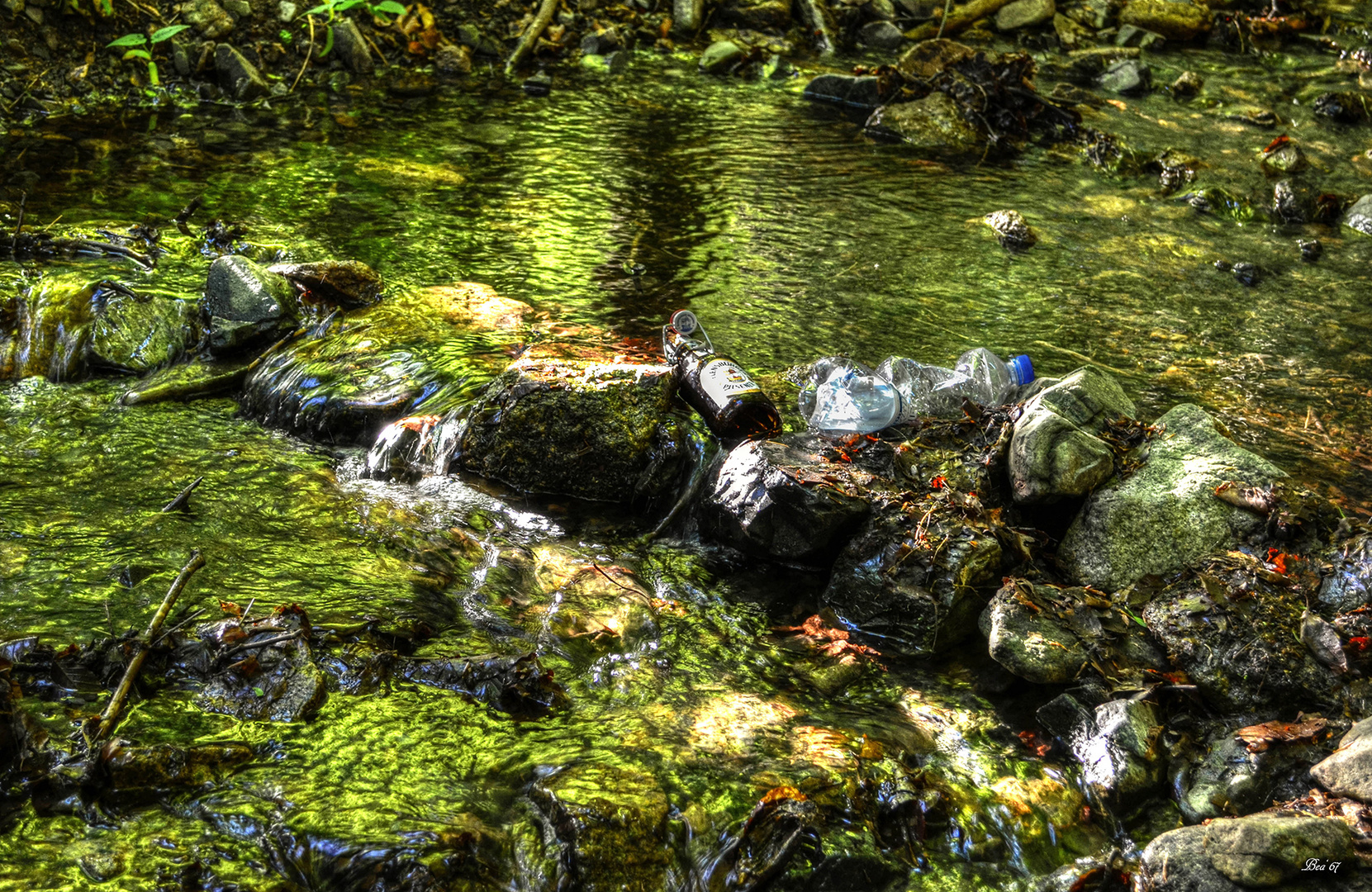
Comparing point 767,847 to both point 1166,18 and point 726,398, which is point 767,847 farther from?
point 1166,18

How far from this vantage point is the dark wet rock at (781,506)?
12.4 ft

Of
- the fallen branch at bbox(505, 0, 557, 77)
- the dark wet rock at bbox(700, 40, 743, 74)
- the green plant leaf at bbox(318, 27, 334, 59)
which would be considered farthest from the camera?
the dark wet rock at bbox(700, 40, 743, 74)

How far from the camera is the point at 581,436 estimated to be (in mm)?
4242

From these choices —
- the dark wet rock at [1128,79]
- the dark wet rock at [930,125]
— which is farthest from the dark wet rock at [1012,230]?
the dark wet rock at [1128,79]

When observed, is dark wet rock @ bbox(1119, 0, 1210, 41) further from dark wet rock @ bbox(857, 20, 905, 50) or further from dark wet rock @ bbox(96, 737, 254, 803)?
dark wet rock @ bbox(96, 737, 254, 803)

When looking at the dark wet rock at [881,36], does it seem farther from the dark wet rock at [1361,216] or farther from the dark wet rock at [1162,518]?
the dark wet rock at [1162,518]

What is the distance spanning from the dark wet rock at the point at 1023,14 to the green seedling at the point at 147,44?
30.5 ft

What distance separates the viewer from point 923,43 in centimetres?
984

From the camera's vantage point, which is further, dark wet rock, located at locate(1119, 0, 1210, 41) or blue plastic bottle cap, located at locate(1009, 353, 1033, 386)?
dark wet rock, located at locate(1119, 0, 1210, 41)

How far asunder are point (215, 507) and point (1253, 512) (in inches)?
156

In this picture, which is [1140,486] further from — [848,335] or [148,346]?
[148,346]

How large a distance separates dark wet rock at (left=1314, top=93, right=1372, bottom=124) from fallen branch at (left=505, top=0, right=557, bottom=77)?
318 inches

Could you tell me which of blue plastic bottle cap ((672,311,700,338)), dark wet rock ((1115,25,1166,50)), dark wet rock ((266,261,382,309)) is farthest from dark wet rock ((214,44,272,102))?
dark wet rock ((1115,25,1166,50))

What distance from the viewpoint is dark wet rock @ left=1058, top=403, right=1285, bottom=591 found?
366 cm
